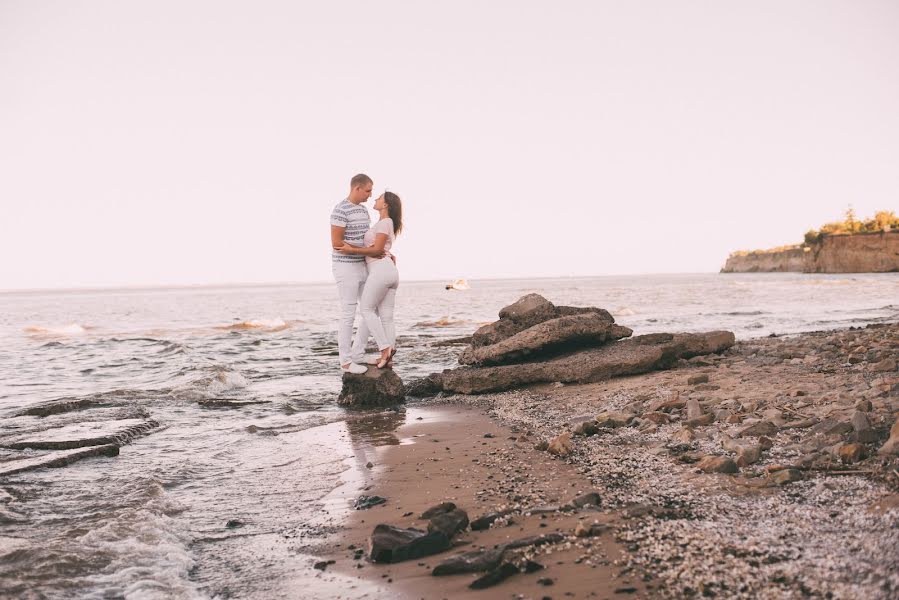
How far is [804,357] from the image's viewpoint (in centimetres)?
920

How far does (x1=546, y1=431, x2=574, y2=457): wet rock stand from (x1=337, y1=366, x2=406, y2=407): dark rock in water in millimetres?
4474

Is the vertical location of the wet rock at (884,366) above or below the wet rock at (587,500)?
above

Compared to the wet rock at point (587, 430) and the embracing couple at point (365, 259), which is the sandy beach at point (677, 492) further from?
the embracing couple at point (365, 259)

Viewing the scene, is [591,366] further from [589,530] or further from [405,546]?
[405,546]

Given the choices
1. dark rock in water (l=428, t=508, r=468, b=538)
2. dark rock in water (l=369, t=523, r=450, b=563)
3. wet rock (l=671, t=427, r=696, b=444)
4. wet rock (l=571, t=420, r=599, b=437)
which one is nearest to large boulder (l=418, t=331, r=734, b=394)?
wet rock (l=571, t=420, r=599, b=437)

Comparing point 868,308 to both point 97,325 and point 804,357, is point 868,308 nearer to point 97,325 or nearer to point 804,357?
point 804,357

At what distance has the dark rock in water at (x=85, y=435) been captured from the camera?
22.8ft

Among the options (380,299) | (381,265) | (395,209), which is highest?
(395,209)

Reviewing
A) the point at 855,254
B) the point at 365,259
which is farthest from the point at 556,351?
the point at 855,254

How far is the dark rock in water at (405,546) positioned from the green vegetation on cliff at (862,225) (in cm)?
9443

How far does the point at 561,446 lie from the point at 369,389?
472 cm

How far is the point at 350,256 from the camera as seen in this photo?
9070mm

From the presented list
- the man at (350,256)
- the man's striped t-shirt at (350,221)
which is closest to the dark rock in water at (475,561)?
the man at (350,256)

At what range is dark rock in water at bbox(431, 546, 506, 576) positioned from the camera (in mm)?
3131
